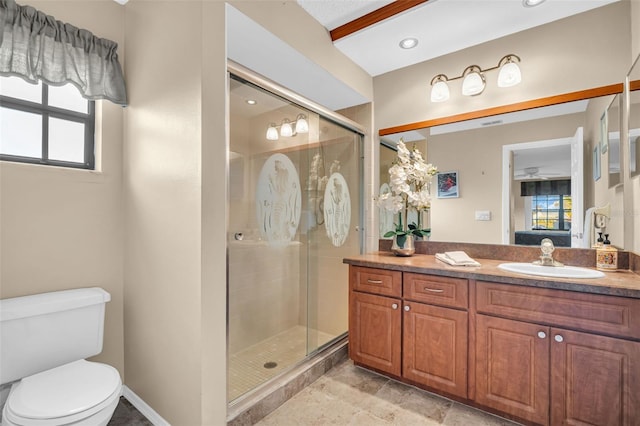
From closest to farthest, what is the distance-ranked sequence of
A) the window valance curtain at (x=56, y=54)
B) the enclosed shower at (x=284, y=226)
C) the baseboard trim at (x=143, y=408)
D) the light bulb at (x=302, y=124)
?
the window valance curtain at (x=56, y=54)
the baseboard trim at (x=143, y=408)
the enclosed shower at (x=284, y=226)
the light bulb at (x=302, y=124)

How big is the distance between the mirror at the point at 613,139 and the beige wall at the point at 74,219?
308cm

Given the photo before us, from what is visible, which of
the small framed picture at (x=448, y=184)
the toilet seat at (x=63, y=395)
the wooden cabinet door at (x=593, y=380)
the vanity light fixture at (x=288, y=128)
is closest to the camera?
the toilet seat at (x=63, y=395)

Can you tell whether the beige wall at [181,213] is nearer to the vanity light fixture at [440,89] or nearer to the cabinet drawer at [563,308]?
the cabinet drawer at [563,308]

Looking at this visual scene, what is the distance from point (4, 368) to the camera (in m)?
1.42

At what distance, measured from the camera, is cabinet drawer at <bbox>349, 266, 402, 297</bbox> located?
2043mm

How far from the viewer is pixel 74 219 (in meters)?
1.78

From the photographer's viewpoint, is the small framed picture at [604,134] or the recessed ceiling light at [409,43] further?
the recessed ceiling light at [409,43]

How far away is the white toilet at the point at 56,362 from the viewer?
122 cm

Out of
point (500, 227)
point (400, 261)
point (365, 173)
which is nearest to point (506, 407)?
point (400, 261)

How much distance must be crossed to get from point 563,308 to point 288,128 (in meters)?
1.96

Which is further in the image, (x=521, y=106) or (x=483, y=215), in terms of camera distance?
(x=483, y=215)

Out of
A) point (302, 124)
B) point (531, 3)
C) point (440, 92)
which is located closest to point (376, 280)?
point (302, 124)

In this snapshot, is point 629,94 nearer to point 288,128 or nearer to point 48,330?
point 288,128

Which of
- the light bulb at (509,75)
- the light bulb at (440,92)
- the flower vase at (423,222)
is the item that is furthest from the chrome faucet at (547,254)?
the light bulb at (440,92)
